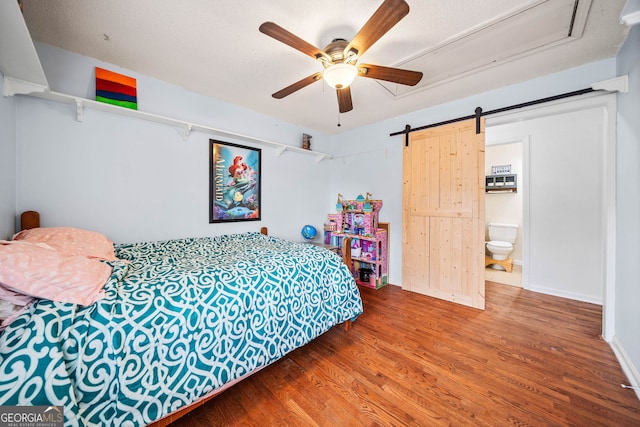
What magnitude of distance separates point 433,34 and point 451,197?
1.77m

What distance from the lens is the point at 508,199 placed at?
14.6ft

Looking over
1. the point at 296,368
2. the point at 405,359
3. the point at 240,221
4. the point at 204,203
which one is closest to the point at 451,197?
the point at 405,359

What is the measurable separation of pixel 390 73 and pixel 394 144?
1806 mm

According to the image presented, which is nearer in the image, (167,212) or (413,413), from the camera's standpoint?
(413,413)

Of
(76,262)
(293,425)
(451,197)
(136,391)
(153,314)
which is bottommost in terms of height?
(293,425)

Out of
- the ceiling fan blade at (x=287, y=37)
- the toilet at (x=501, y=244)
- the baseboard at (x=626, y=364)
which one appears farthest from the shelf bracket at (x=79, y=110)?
the toilet at (x=501, y=244)

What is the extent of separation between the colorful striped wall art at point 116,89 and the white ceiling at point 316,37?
12 centimetres

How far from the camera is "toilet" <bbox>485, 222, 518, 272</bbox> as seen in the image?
4.04 m

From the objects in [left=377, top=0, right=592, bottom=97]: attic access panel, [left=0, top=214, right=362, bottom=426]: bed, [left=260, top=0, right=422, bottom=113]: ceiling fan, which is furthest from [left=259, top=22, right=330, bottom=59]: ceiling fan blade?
[left=0, top=214, right=362, bottom=426]: bed

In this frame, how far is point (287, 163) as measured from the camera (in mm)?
3594

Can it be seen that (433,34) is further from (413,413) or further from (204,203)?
(204,203)

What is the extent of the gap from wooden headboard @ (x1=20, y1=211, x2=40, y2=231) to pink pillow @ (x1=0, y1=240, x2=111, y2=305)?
1.06 m

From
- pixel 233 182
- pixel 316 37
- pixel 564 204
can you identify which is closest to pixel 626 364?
pixel 564 204

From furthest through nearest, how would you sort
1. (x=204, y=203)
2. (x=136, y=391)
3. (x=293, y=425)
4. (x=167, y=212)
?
(x=204, y=203) → (x=167, y=212) → (x=293, y=425) → (x=136, y=391)
